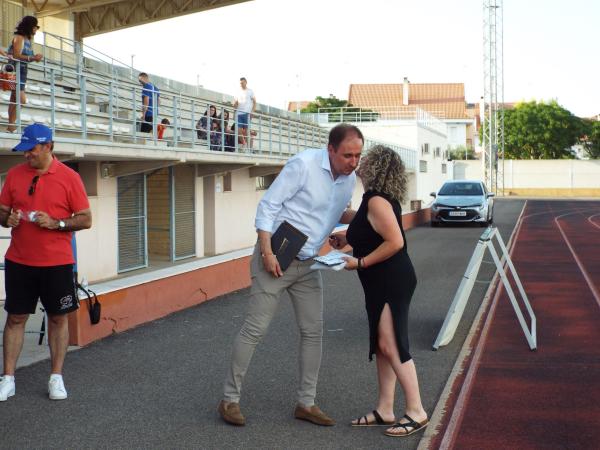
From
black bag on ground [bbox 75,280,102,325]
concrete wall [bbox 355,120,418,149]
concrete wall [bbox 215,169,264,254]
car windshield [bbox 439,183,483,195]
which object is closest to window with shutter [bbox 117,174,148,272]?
concrete wall [bbox 215,169,264,254]

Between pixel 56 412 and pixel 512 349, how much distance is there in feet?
14.7

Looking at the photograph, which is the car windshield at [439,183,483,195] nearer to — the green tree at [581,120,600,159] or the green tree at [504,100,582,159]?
the green tree at [504,100,582,159]

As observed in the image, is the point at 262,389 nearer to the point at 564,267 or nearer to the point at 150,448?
the point at 150,448

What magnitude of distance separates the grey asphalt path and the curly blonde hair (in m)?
1.54

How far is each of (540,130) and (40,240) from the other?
87401 millimetres

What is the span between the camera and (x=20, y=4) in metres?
26.6

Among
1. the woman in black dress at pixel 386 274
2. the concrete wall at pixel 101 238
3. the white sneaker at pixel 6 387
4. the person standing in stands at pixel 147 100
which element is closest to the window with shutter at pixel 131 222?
the concrete wall at pixel 101 238

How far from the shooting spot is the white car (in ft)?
98.9

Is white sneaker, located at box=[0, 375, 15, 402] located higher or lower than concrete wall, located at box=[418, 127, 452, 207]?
lower

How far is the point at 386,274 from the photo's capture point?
550cm

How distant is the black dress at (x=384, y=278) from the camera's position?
18.0 ft

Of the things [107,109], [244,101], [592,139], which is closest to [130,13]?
[244,101]

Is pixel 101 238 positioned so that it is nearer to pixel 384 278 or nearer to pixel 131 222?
pixel 131 222

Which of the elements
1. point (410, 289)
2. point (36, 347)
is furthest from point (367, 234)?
point (36, 347)
